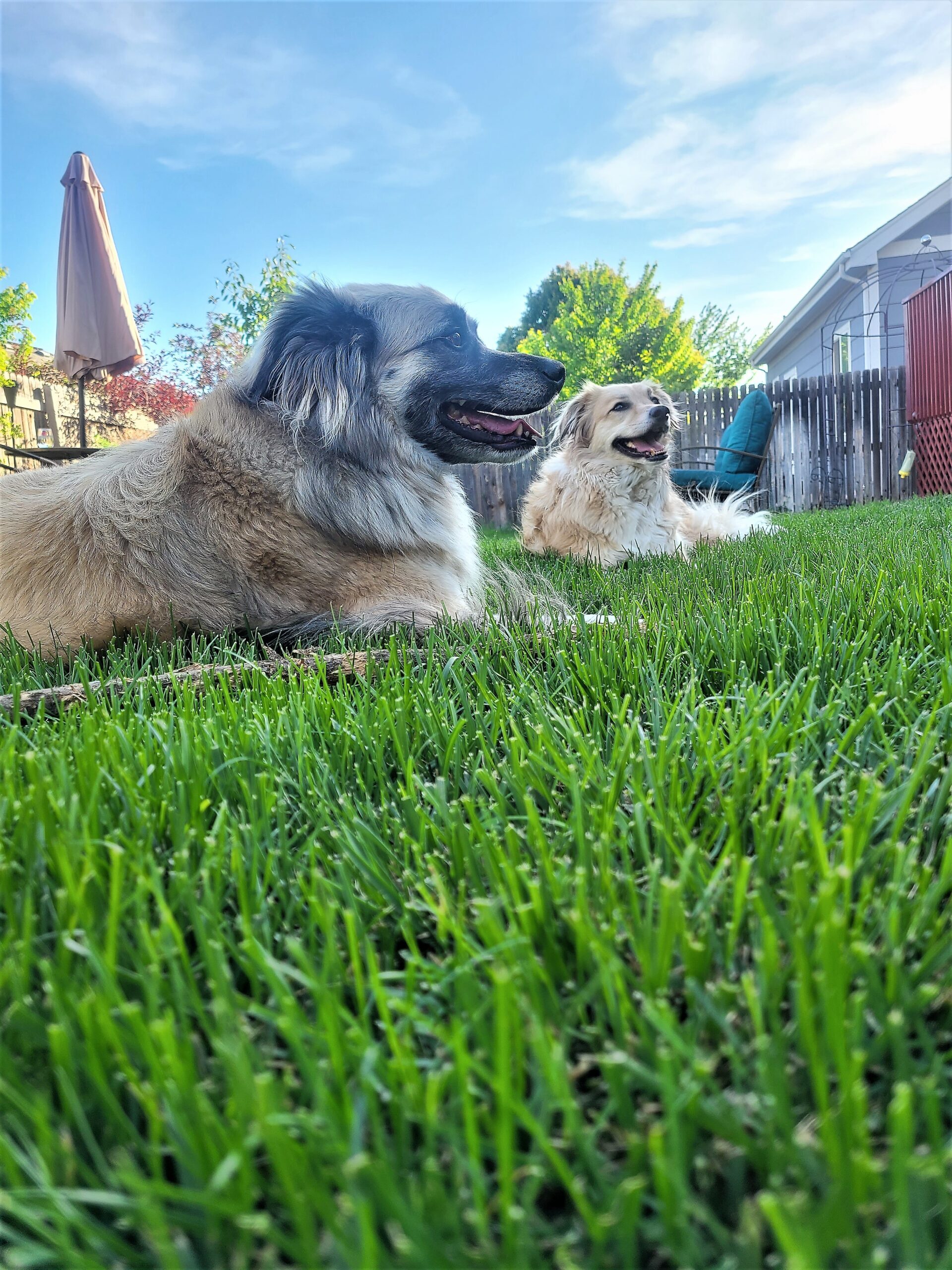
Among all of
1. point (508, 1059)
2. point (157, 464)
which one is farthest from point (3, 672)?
point (508, 1059)

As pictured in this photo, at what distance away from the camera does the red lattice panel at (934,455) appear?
34.9ft

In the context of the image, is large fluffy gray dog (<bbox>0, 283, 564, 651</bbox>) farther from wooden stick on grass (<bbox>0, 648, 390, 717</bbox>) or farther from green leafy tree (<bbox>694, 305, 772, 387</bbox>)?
green leafy tree (<bbox>694, 305, 772, 387</bbox>)

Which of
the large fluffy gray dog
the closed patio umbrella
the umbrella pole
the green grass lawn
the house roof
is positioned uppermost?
the house roof

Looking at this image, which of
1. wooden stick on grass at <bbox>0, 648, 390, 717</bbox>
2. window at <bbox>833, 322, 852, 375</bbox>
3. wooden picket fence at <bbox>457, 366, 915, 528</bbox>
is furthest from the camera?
window at <bbox>833, 322, 852, 375</bbox>

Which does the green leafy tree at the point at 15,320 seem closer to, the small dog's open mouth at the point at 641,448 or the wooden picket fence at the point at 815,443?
the wooden picket fence at the point at 815,443

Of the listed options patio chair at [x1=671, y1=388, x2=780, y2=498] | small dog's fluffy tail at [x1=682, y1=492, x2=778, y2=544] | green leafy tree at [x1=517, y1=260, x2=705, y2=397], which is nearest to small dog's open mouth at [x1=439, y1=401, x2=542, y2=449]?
small dog's fluffy tail at [x1=682, y1=492, x2=778, y2=544]

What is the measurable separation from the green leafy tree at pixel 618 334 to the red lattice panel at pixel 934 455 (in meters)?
21.0

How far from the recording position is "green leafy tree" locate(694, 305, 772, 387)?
136 ft

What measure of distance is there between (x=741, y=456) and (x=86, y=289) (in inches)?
310

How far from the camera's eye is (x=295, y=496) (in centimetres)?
252

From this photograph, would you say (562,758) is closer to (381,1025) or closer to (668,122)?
(381,1025)

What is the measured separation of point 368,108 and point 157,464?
26.7m

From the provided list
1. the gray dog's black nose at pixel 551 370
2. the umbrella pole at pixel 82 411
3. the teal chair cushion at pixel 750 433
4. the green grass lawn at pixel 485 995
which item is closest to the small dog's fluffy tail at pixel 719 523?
the teal chair cushion at pixel 750 433

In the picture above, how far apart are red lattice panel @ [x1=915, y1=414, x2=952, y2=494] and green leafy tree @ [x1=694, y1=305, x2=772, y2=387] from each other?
31.1 m
